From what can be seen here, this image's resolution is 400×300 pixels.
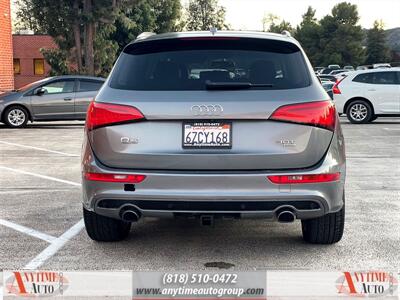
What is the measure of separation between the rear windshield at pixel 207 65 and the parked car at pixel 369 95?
13.5 metres

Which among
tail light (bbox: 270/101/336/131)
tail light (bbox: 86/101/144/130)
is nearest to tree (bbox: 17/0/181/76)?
tail light (bbox: 86/101/144/130)

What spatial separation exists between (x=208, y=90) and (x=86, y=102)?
12.8m

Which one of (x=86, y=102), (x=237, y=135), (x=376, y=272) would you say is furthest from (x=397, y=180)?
(x=86, y=102)

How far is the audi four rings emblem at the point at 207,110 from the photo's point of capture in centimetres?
429

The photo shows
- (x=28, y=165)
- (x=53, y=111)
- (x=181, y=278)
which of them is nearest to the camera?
(x=181, y=278)

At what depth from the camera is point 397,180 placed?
838 cm

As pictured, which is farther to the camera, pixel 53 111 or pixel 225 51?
pixel 53 111

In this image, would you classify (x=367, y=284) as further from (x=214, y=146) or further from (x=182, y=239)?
(x=182, y=239)

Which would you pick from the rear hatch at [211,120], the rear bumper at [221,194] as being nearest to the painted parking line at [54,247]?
the rear bumper at [221,194]

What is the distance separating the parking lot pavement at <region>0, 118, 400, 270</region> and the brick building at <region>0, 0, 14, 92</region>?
A: 15098 millimetres

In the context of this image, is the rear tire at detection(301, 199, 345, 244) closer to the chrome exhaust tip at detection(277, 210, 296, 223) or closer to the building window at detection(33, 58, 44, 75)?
the chrome exhaust tip at detection(277, 210, 296, 223)

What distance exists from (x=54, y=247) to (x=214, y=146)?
1787mm

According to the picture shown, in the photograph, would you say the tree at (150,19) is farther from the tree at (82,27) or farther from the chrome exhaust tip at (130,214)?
the chrome exhaust tip at (130,214)

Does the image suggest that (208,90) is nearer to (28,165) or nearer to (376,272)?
(376,272)
